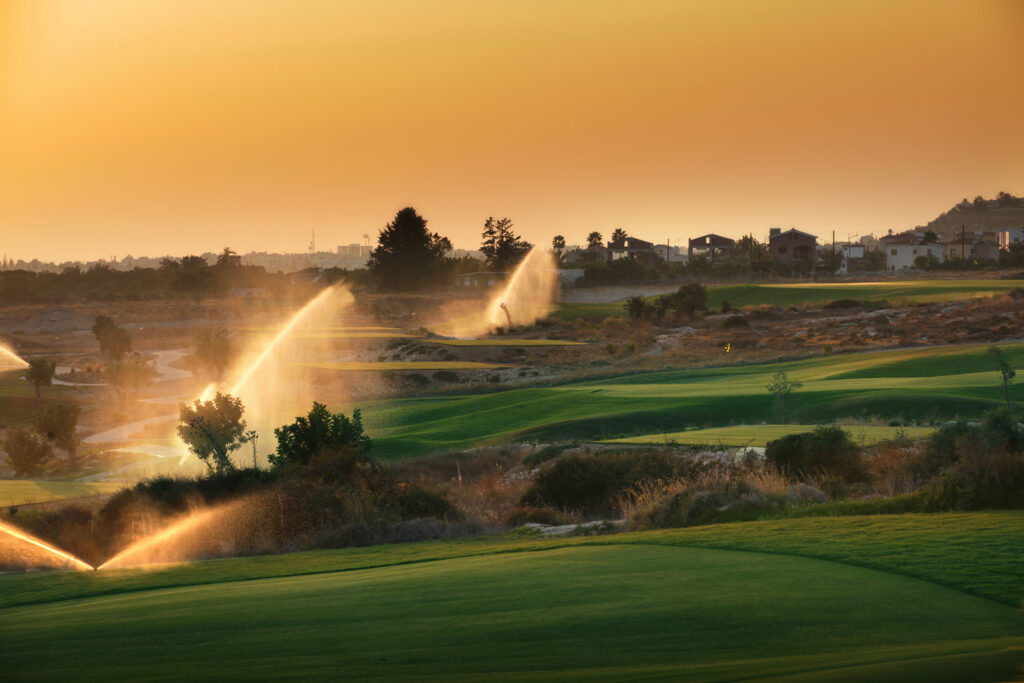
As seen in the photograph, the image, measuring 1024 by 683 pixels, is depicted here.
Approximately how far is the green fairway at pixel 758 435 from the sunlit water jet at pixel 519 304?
207 ft

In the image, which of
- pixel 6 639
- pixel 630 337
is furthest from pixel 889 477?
pixel 630 337

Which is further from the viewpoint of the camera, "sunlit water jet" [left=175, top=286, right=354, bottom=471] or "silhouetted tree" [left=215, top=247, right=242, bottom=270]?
"silhouetted tree" [left=215, top=247, right=242, bottom=270]

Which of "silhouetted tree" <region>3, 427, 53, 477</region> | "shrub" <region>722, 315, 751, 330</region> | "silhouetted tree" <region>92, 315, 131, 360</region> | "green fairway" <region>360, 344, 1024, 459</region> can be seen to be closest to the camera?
"green fairway" <region>360, 344, 1024, 459</region>

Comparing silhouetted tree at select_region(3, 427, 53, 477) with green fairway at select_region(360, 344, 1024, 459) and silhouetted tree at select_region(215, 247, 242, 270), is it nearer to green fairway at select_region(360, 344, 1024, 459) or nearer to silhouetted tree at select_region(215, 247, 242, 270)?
green fairway at select_region(360, 344, 1024, 459)

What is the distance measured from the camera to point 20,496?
1000 inches

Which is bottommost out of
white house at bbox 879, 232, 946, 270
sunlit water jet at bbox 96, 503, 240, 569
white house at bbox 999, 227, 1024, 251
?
sunlit water jet at bbox 96, 503, 240, 569

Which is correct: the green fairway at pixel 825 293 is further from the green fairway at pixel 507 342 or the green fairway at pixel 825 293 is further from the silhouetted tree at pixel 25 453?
the silhouetted tree at pixel 25 453

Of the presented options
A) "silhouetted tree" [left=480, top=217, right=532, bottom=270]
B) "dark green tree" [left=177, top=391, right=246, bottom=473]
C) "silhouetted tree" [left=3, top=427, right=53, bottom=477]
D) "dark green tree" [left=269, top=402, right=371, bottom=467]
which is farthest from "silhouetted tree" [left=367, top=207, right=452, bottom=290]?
"dark green tree" [left=269, top=402, right=371, bottom=467]

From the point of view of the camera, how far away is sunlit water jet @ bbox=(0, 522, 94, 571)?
16.7 metres

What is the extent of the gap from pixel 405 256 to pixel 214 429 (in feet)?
342

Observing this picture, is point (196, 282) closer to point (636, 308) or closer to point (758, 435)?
point (636, 308)

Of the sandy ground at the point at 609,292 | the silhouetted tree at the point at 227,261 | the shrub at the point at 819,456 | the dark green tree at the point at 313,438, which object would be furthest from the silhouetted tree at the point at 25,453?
the silhouetted tree at the point at 227,261

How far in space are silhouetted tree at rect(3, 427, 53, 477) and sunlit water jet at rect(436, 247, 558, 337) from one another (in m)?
52.8

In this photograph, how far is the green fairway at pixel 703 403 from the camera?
2964cm
